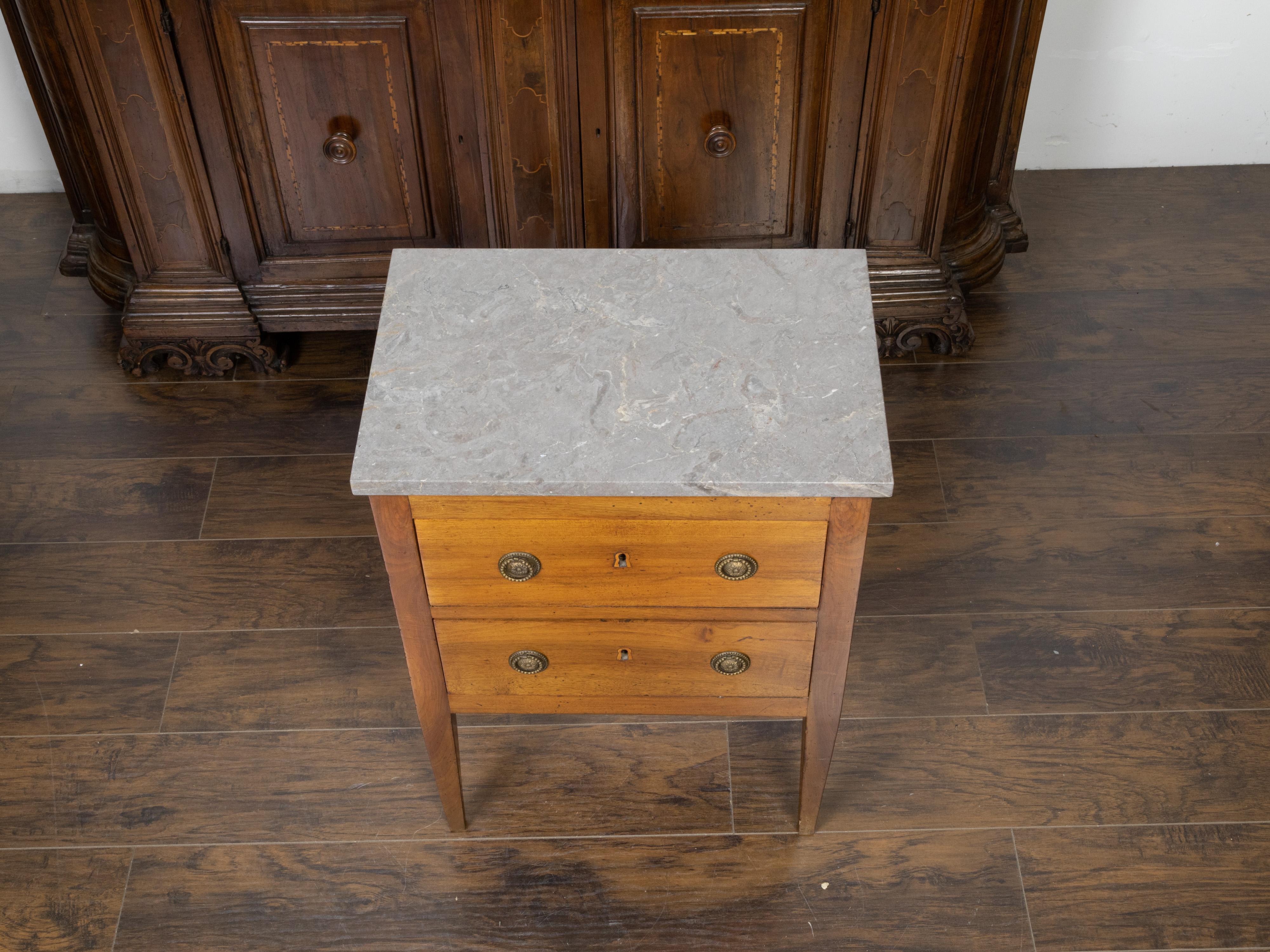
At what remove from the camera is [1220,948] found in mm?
1687

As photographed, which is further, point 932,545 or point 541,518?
point 932,545

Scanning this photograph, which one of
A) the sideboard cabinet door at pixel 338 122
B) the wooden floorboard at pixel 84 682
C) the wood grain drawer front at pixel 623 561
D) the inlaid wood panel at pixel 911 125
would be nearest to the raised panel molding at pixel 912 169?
the inlaid wood panel at pixel 911 125

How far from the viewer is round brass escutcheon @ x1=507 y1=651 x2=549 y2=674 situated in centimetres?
152

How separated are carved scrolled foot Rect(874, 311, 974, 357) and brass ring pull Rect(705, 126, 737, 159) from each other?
479 millimetres

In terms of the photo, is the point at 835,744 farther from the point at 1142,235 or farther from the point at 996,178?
the point at 1142,235

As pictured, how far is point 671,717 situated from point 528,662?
0.50m

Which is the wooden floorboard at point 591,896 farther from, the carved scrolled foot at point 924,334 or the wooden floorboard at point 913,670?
the carved scrolled foot at point 924,334

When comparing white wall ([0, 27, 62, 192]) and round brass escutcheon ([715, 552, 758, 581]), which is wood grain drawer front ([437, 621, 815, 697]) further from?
white wall ([0, 27, 62, 192])

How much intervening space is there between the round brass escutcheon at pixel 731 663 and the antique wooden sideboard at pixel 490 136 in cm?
106

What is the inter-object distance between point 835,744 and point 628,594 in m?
0.64

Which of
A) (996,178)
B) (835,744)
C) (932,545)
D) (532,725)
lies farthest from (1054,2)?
(532,725)

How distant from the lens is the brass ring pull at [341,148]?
7.19 feet

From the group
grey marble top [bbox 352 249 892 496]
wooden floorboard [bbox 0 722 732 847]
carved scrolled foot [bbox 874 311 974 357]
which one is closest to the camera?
grey marble top [bbox 352 249 892 496]

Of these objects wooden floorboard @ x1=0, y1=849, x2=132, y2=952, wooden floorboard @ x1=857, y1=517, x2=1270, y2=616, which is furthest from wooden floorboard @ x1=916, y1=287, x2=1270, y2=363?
wooden floorboard @ x1=0, y1=849, x2=132, y2=952
